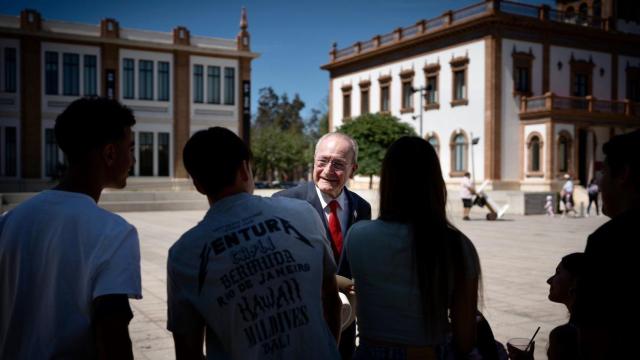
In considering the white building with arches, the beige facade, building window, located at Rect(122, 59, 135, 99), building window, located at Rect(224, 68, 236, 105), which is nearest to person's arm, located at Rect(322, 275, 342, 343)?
the white building with arches

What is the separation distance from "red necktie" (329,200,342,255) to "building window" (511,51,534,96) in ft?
112

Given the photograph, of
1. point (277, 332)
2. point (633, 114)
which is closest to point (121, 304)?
point (277, 332)

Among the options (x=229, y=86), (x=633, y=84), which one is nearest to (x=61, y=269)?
(x=229, y=86)

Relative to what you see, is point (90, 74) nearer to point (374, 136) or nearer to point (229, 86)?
point (229, 86)

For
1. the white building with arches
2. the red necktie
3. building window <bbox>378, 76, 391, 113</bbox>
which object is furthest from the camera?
building window <bbox>378, 76, 391, 113</bbox>

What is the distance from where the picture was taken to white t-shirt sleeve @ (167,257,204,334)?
1970 millimetres

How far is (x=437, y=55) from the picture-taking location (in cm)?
3791

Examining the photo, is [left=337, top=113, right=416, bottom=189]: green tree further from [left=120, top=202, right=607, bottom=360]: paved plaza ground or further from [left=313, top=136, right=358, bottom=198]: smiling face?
[left=313, top=136, right=358, bottom=198]: smiling face

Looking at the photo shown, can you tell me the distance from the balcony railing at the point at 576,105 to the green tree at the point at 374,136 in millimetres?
7343

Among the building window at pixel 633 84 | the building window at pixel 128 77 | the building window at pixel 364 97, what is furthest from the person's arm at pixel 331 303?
the building window at pixel 633 84

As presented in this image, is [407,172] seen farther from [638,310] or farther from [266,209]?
[638,310]

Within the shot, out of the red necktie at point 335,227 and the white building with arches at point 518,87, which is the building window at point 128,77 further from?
the red necktie at point 335,227

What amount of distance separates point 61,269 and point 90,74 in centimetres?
3613

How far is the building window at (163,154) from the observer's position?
36469mm
